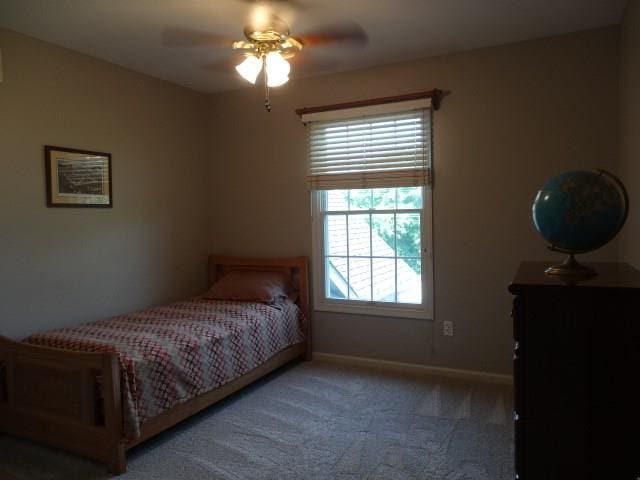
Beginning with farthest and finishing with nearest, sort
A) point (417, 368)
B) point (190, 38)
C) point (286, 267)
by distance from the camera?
point (286, 267) < point (417, 368) < point (190, 38)

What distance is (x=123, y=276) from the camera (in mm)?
3648

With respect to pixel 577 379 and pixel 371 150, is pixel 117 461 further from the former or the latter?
pixel 371 150

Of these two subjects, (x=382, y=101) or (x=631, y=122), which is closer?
(x=631, y=122)

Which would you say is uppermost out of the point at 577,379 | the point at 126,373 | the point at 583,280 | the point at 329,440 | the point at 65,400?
the point at 583,280

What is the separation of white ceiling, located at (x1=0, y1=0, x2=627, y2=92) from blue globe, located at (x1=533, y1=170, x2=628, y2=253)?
1.60 m

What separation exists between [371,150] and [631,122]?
5.65ft

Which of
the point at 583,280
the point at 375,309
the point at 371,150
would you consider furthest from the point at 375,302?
the point at 583,280

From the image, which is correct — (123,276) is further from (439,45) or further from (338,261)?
(439,45)

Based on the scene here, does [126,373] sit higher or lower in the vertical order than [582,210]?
lower

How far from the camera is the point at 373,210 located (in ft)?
12.5

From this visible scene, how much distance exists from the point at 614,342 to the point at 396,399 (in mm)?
2064

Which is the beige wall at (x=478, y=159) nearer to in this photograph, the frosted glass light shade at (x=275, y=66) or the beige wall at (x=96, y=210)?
the beige wall at (x=96, y=210)

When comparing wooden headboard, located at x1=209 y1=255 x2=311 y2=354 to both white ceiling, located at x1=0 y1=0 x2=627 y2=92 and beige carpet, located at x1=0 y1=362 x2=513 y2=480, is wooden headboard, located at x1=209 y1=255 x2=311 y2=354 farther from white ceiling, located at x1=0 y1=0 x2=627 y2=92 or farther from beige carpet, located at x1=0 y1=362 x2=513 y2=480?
white ceiling, located at x1=0 y1=0 x2=627 y2=92

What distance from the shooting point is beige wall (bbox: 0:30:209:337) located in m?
2.93
